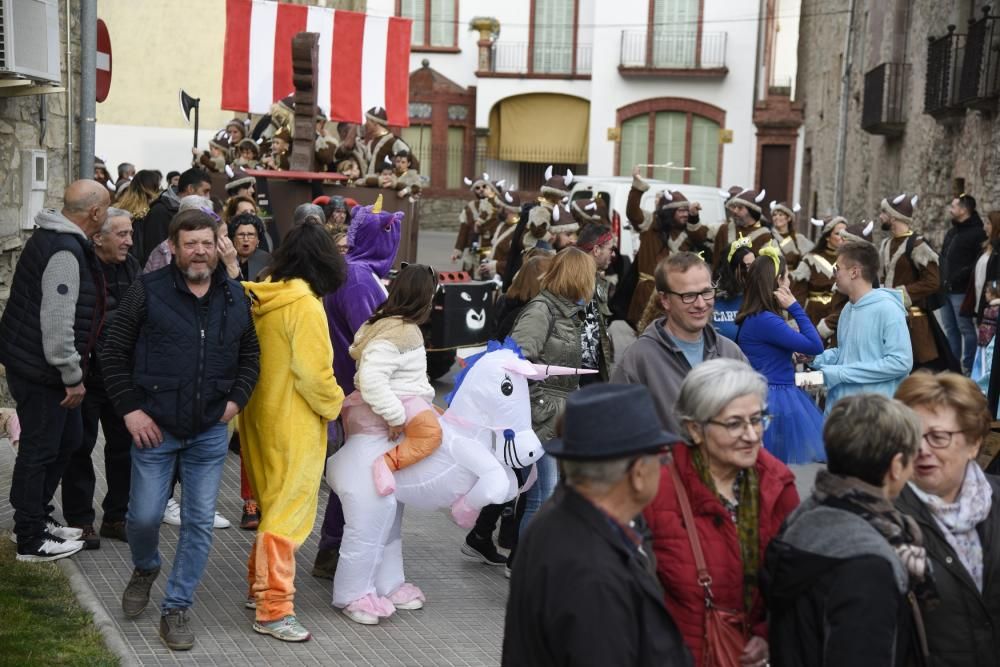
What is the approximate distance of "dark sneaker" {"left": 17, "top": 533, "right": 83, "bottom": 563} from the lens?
6641mm

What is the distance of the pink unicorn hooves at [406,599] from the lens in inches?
255

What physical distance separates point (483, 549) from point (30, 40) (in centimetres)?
473

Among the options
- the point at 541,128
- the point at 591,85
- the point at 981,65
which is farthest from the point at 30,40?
the point at 541,128

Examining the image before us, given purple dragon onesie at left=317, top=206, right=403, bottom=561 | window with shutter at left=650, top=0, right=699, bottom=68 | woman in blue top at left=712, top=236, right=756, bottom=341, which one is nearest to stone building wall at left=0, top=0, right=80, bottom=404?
purple dragon onesie at left=317, top=206, right=403, bottom=561

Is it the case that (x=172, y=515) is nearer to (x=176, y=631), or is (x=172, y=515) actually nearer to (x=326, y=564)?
(x=326, y=564)

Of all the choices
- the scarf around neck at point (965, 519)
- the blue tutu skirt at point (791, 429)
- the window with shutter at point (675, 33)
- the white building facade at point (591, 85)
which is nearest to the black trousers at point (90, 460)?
the blue tutu skirt at point (791, 429)

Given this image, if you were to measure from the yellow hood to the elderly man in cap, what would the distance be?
2.83 metres

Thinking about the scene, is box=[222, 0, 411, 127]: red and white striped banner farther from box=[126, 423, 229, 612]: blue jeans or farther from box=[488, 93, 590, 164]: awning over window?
box=[488, 93, 590, 164]: awning over window

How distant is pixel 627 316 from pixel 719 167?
31450mm

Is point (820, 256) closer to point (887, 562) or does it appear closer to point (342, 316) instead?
point (342, 316)

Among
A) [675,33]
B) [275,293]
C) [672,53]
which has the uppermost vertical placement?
[675,33]

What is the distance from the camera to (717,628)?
3.60 m

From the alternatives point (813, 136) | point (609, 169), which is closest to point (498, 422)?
point (813, 136)

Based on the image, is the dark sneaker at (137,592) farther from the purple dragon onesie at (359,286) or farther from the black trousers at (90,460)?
the purple dragon onesie at (359,286)
